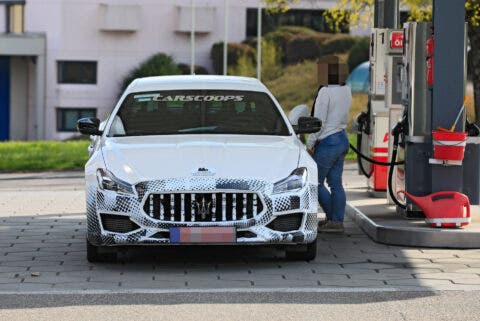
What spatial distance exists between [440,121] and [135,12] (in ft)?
191

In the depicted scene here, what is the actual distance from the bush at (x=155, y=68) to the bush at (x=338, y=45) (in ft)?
25.2

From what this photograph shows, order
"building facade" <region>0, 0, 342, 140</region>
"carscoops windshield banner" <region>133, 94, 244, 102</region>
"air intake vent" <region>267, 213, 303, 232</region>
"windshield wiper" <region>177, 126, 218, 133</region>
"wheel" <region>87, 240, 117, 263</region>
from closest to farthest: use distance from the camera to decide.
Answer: "air intake vent" <region>267, 213, 303, 232</region>
"wheel" <region>87, 240, 117, 263</region>
"windshield wiper" <region>177, 126, 218, 133</region>
"carscoops windshield banner" <region>133, 94, 244, 102</region>
"building facade" <region>0, 0, 342, 140</region>

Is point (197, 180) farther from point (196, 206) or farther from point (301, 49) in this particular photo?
point (301, 49)

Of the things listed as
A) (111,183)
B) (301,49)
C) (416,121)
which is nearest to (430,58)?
(416,121)

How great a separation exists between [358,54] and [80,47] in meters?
13.9

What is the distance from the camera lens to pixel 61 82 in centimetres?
6981

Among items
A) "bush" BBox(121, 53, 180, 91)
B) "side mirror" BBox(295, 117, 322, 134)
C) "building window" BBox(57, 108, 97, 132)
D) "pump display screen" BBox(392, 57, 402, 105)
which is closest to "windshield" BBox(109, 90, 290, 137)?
"side mirror" BBox(295, 117, 322, 134)

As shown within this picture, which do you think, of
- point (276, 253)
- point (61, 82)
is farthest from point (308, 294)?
point (61, 82)

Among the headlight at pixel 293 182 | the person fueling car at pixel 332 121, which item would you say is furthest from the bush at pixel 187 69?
the headlight at pixel 293 182

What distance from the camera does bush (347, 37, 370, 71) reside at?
2675 inches

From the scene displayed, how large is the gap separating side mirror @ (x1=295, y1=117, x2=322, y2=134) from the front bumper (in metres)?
1.40

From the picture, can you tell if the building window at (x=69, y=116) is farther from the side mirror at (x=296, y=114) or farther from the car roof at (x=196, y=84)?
the car roof at (x=196, y=84)

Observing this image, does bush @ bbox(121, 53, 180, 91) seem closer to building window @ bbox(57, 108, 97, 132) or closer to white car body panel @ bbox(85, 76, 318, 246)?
building window @ bbox(57, 108, 97, 132)

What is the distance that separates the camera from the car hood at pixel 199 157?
36.7ft
